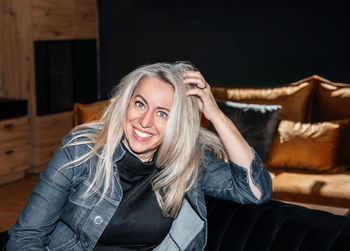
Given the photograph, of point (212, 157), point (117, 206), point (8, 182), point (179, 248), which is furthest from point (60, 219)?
point (8, 182)

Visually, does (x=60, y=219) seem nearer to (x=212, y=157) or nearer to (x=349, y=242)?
(x=212, y=157)

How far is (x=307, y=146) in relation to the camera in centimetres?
335

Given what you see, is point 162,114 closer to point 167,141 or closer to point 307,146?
point 167,141

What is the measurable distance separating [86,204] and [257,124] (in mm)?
2016

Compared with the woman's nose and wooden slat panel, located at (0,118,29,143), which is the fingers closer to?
the woman's nose

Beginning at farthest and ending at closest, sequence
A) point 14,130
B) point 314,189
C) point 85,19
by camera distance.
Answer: point 85,19 < point 14,130 < point 314,189

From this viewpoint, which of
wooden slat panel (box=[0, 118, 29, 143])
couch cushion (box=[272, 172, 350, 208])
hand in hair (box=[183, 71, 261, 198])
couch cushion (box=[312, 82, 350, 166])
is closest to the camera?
hand in hair (box=[183, 71, 261, 198])

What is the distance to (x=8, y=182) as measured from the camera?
4.52 meters

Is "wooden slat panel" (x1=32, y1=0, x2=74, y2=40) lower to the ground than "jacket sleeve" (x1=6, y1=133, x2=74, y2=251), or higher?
higher

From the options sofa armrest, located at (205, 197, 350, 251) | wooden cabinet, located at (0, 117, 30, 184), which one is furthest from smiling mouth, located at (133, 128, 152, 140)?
wooden cabinet, located at (0, 117, 30, 184)

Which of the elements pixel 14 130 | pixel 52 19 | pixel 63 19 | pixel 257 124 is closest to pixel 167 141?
pixel 257 124

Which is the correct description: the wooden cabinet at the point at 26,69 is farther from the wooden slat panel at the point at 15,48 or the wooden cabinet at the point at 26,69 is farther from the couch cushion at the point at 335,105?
the couch cushion at the point at 335,105

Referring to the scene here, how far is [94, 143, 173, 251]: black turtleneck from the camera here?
1591 millimetres

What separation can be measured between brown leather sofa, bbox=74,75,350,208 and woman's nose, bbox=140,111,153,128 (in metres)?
1.59
